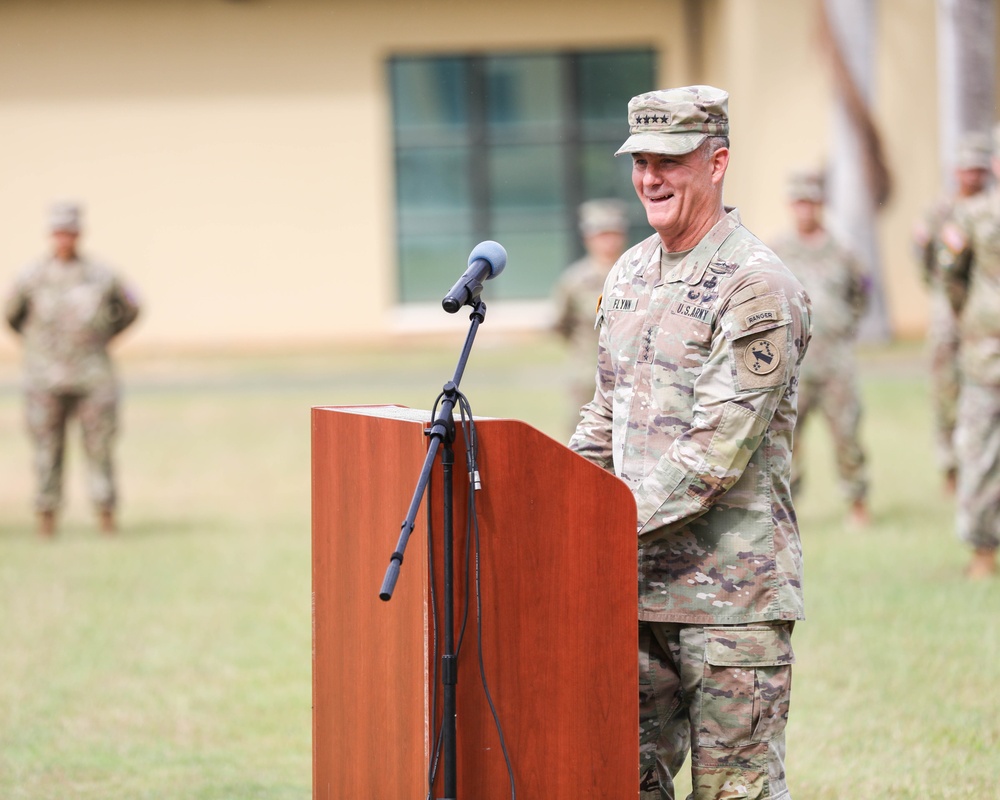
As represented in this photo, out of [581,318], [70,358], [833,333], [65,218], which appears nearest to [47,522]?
[70,358]

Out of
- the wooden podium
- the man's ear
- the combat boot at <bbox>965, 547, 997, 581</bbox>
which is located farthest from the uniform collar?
the combat boot at <bbox>965, 547, 997, 581</bbox>

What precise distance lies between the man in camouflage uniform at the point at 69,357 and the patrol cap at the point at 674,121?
925 cm

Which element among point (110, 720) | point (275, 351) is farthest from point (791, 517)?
point (275, 351)

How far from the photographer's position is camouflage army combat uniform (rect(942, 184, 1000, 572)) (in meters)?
9.28

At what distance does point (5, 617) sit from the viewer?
9547 mm

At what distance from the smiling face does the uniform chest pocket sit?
1.01ft

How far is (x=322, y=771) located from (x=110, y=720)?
3.37 meters

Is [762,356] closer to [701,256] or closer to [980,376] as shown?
[701,256]

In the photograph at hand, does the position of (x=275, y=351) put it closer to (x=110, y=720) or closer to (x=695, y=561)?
(x=110, y=720)

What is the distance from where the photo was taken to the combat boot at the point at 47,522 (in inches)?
497

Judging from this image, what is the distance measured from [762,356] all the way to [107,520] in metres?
9.54

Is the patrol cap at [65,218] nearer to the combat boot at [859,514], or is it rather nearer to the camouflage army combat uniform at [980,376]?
the combat boot at [859,514]

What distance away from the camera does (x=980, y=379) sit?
9.36 meters

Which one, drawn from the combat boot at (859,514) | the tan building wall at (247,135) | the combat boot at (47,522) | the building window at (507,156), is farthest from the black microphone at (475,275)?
the building window at (507,156)
